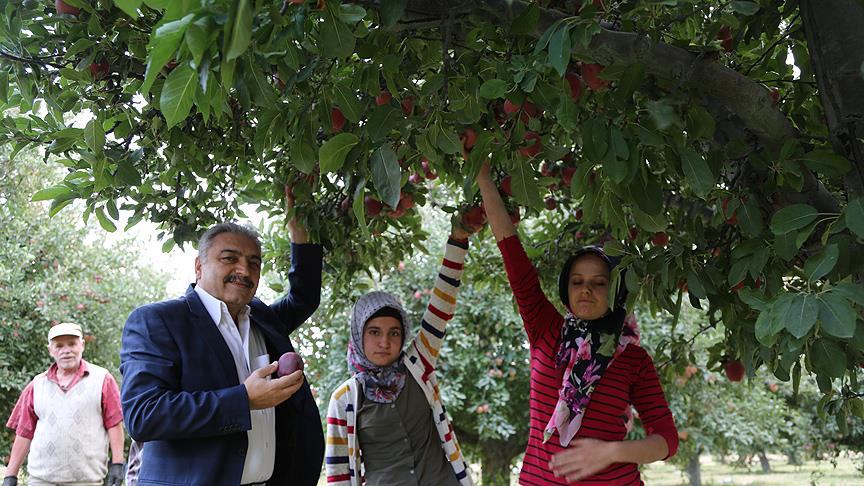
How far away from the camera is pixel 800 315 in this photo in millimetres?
1372

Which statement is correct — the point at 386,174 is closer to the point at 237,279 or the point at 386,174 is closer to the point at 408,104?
the point at 408,104

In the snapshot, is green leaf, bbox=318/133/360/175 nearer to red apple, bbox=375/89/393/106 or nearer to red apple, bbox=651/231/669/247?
red apple, bbox=375/89/393/106

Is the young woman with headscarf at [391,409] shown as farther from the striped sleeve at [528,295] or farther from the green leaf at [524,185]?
the green leaf at [524,185]

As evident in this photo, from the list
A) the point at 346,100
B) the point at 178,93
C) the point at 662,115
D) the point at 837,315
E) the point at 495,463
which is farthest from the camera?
the point at 495,463

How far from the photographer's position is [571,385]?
101 inches

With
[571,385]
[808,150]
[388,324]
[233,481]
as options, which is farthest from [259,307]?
[808,150]

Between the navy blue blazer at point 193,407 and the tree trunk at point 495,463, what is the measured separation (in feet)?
22.7

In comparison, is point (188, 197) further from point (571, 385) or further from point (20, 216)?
point (20, 216)

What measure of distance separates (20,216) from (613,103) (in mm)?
10001

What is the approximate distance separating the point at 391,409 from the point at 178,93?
1.92 meters

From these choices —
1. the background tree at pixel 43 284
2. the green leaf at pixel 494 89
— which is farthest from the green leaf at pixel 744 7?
the background tree at pixel 43 284

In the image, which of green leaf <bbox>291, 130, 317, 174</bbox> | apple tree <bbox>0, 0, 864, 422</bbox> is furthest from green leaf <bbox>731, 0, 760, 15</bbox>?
green leaf <bbox>291, 130, 317, 174</bbox>

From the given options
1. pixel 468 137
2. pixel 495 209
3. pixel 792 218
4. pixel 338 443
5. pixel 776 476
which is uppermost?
pixel 468 137

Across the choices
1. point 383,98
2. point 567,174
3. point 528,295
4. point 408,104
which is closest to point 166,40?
point 383,98
